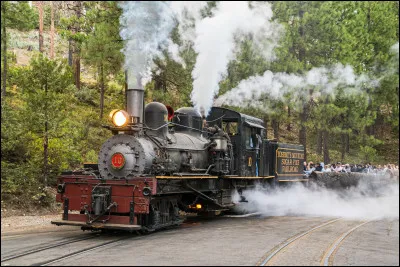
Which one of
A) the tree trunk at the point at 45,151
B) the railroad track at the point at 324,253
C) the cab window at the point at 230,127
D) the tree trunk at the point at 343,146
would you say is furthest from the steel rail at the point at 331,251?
the tree trunk at the point at 45,151

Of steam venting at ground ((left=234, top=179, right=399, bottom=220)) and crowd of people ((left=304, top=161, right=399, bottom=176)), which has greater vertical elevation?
crowd of people ((left=304, top=161, right=399, bottom=176))

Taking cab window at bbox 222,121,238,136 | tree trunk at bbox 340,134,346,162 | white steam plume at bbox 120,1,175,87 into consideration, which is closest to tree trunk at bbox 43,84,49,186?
white steam plume at bbox 120,1,175,87

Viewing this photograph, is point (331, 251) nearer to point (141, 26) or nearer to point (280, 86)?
point (141, 26)

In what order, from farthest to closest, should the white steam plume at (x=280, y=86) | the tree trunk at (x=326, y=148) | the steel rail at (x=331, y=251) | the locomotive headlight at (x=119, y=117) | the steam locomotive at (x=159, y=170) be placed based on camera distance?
1. the tree trunk at (x=326, y=148)
2. the white steam plume at (x=280, y=86)
3. the locomotive headlight at (x=119, y=117)
4. the steam locomotive at (x=159, y=170)
5. the steel rail at (x=331, y=251)

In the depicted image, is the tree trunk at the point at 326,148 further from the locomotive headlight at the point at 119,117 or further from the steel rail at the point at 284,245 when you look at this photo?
the locomotive headlight at the point at 119,117

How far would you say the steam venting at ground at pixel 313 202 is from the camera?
1665 cm

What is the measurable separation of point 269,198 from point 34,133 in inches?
342

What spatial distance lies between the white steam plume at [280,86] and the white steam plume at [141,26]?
810cm

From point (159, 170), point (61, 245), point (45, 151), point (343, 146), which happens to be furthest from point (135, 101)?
point (343, 146)

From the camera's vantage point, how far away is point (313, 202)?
20047 millimetres

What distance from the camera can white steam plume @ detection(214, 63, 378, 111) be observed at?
21.5 m

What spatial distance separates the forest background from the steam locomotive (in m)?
3.13

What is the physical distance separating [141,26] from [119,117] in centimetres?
321

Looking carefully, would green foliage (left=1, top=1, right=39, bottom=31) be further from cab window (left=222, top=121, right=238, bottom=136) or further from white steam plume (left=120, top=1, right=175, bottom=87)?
cab window (left=222, top=121, right=238, bottom=136)
